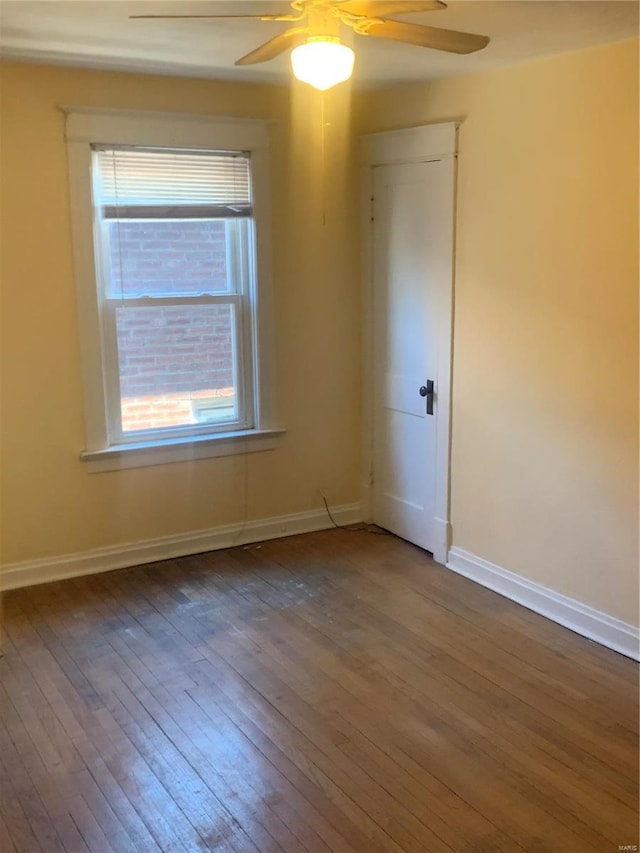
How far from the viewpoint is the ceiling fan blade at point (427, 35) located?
2.35m

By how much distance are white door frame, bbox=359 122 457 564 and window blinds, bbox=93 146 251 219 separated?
0.70 m

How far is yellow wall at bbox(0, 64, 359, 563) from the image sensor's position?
3836 mm

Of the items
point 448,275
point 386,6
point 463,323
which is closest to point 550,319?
point 463,323

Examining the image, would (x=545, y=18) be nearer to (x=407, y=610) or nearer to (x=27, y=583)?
(x=407, y=610)

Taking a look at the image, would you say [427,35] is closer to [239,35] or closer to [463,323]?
[239,35]

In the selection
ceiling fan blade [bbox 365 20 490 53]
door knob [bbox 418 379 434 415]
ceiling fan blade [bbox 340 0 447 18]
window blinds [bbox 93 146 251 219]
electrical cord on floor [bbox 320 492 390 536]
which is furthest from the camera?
electrical cord on floor [bbox 320 492 390 536]

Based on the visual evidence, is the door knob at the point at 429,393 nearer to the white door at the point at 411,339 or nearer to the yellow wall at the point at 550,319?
the white door at the point at 411,339

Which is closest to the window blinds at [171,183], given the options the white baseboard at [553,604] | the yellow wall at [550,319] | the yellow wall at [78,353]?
the yellow wall at [78,353]

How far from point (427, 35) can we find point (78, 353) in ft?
7.83

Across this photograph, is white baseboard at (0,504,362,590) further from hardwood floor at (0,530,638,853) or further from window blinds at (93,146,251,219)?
window blinds at (93,146,251,219)

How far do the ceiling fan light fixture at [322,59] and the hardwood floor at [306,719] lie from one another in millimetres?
2137

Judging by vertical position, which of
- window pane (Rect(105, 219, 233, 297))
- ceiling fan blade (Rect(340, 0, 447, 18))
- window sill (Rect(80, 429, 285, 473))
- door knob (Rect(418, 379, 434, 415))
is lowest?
window sill (Rect(80, 429, 285, 473))

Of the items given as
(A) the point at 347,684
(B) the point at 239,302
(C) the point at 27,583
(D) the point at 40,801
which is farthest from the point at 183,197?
(D) the point at 40,801

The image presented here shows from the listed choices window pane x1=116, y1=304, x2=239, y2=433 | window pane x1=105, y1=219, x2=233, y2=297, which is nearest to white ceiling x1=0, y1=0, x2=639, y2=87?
window pane x1=105, y1=219, x2=233, y2=297
